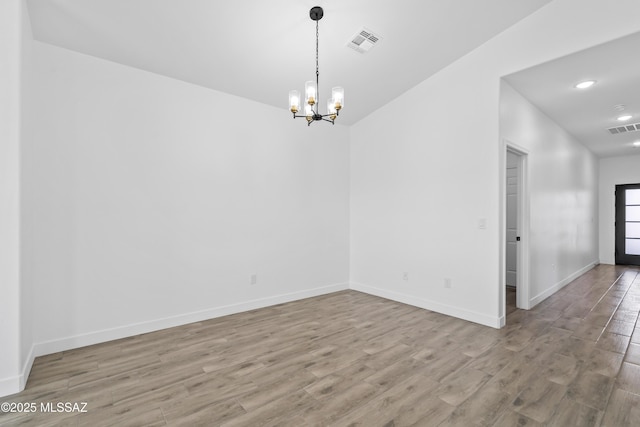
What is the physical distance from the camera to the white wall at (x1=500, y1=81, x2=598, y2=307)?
13.5 feet

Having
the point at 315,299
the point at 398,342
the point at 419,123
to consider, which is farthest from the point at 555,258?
the point at 315,299

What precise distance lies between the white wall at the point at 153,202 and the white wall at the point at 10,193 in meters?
0.42

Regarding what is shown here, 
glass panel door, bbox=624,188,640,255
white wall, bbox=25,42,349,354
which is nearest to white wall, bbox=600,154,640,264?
glass panel door, bbox=624,188,640,255

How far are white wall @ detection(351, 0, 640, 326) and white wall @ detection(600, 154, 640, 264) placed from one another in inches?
193

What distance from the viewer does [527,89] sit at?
13.0 ft

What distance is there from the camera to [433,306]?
14.1 feet

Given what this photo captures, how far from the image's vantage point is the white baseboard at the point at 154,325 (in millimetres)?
2977

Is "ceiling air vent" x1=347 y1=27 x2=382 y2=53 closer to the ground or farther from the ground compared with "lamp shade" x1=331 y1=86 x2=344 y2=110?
farther from the ground

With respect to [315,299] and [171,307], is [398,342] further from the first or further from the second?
[171,307]

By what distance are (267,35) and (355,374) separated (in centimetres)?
341

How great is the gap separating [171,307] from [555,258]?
19.4 ft

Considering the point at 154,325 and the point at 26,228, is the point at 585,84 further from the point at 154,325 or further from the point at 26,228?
the point at 26,228

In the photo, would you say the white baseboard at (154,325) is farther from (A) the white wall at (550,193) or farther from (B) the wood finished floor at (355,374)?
(A) the white wall at (550,193)

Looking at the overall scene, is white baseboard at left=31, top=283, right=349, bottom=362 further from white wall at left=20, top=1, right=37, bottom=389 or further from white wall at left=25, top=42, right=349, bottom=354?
white wall at left=20, top=1, right=37, bottom=389
